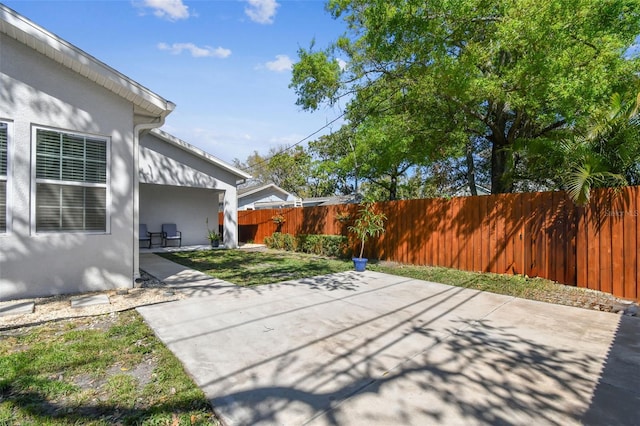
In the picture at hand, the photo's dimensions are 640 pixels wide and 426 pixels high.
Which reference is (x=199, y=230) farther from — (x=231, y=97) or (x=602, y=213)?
(x=602, y=213)

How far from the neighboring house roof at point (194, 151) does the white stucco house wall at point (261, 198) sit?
338 inches

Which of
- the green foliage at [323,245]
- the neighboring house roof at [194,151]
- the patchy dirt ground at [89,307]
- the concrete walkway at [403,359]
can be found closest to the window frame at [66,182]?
the patchy dirt ground at [89,307]

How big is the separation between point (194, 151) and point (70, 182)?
7234mm

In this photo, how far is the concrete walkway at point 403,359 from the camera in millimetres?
2430

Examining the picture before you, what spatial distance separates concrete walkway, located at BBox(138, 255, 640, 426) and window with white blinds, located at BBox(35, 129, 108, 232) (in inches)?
82.0

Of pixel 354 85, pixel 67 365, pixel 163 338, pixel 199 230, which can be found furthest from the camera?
pixel 199 230

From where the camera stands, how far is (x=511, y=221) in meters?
7.22

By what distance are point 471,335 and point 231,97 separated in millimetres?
12789

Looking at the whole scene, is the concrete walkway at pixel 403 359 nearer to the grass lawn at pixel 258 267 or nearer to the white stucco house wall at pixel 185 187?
the grass lawn at pixel 258 267

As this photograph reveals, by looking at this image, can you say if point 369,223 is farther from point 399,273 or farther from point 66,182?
point 66,182

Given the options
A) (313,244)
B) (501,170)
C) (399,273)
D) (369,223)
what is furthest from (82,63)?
(501,170)

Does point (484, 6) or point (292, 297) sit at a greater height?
point (484, 6)

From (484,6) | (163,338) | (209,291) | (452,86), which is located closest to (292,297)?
(209,291)

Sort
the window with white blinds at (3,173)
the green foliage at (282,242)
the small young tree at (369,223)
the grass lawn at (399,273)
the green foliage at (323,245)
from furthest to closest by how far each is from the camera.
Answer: the green foliage at (282,242), the green foliage at (323,245), the small young tree at (369,223), the grass lawn at (399,273), the window with white blinds at (3,173)
